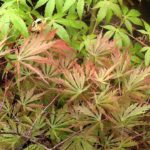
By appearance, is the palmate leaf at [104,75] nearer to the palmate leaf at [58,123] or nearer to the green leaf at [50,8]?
the palmate leaf at [58,123]

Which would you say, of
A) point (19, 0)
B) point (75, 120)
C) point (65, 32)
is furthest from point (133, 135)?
point (19, 0)

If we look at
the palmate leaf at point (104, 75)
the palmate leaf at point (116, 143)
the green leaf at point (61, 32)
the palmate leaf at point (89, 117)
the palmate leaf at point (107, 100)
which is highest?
the green leaf at point (61, 32)

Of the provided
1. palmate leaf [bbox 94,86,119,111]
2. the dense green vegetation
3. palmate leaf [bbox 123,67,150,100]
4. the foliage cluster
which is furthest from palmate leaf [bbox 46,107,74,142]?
the foliage cluster

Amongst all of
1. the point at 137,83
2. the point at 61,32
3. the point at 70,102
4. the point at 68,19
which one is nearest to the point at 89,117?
the point at 70,102

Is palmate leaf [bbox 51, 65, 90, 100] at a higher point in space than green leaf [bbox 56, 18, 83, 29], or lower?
lower

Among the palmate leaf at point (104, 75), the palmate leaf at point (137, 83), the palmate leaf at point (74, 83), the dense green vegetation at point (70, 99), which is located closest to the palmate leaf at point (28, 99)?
the dense green vegetation at point (70, 99)

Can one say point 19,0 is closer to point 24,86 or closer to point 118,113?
point 24,86

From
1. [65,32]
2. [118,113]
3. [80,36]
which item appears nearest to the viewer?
[118,113]

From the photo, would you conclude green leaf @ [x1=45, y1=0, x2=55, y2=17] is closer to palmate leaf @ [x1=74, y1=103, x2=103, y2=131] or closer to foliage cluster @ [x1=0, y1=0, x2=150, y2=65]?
foliage cluster @ [x1=0, y1=0, x2=150, y2=65]

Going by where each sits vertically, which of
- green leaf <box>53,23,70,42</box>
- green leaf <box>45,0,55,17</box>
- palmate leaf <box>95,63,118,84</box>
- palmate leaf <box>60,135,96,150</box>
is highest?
green leaf <box>45,0,55,17</box>
